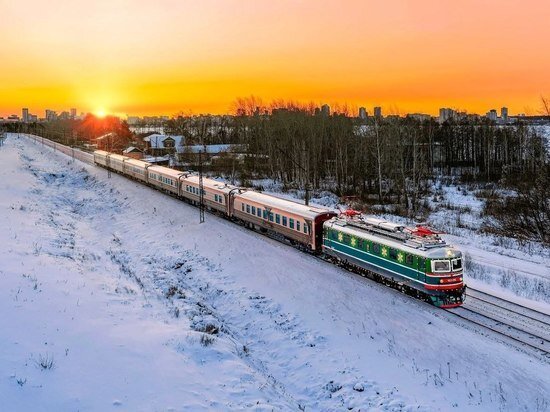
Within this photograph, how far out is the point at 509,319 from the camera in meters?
19.9

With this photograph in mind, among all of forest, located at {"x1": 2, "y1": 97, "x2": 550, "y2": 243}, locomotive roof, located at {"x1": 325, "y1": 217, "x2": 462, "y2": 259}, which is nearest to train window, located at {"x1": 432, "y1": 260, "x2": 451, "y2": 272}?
locomotive roof, located at {"x1": 325, "y1": 217, "x2": 462, "y2": 259}

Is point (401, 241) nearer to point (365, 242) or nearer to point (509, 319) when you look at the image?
point (365, 242)

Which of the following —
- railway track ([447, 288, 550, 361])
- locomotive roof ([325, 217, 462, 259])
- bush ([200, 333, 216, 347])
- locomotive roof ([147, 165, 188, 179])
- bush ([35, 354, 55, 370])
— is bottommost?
railway track ([447, 288, 550, 361])

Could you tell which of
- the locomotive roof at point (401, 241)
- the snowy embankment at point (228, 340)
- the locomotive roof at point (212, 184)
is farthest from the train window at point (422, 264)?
the locomotive roof at point (212, 184)

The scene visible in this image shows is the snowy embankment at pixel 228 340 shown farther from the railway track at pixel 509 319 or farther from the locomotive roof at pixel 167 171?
the locomotive roof at pixel 167 171

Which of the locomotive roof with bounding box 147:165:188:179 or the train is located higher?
the locomotive roof with bounding box 147:165:188:179

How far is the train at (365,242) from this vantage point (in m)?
20.8

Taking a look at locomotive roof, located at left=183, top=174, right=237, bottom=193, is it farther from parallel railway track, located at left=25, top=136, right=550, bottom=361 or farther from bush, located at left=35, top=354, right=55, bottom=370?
bush, located at left=35, top=354, right=55, bottom=370

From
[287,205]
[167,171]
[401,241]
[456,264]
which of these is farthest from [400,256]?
[167,171]

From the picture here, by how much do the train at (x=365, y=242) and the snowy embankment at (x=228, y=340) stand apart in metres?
0.84

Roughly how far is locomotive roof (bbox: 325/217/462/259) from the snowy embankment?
234 centimetres

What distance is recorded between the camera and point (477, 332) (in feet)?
61.3

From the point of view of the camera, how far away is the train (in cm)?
2075

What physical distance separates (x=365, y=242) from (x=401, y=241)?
7.18 feet
